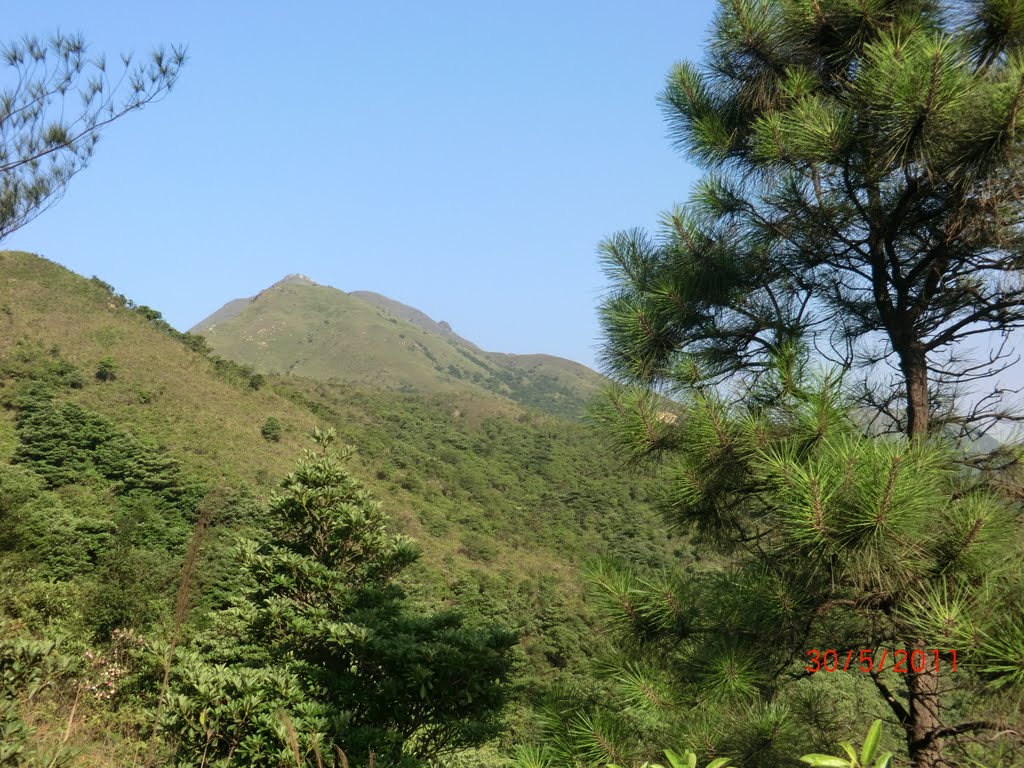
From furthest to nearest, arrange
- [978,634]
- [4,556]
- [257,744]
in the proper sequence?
[4,556]
[257,744]
[978,634]

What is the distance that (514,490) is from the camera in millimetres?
46375

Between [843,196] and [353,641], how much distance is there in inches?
237

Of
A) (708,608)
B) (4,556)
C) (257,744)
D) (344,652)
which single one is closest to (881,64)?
(708,608)

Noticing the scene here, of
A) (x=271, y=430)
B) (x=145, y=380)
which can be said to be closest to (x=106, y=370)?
(x=145, y=380)

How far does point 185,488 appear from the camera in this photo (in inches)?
1001

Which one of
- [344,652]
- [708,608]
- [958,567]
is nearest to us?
[958,567]

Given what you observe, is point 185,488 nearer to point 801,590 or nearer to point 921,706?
point 801,590

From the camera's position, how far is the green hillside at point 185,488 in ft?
46.4

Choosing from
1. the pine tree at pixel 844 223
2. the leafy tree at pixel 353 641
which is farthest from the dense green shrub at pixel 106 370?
the pine tree at pixel 844 223

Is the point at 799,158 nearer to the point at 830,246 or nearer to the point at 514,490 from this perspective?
the point at 830,246

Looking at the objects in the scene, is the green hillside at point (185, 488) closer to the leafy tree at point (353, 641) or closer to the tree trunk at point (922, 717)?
the leafy tree at point (353, 641)

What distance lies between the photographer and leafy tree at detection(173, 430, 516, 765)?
6.40 meters

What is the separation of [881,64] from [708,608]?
1.98m

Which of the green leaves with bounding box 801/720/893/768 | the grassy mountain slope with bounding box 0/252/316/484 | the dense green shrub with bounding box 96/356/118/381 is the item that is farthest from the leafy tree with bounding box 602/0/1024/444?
the dense green shrub with bounding box 96/356/118/381
